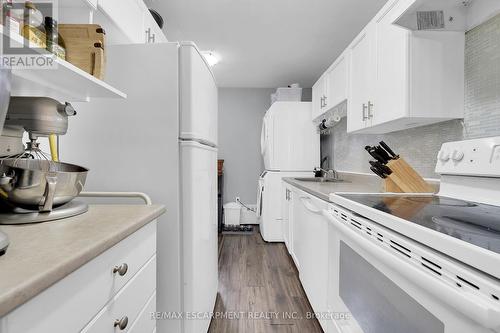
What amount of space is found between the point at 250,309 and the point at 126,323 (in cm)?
127

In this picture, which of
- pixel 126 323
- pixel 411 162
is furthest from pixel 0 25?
pixel 411 162

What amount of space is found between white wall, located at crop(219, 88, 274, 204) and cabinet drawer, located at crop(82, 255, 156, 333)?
327 centimetres

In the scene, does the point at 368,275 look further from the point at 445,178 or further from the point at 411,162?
the point at 411,162

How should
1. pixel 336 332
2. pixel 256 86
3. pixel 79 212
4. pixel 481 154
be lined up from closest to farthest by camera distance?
pixel 79 212 < pixel 481 154 < pixel 336 332 < pixel 256 86

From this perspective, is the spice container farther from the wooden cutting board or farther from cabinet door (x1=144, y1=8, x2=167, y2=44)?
cabinet door (x1=144, y1=8, x2=167, y2=44)

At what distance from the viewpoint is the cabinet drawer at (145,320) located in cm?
78

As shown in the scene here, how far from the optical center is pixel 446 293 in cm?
50

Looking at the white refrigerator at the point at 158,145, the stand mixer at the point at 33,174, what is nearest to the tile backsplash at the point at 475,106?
the white refrigerator at the point at 158,145

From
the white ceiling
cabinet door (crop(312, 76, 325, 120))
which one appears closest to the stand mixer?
the white ceiling

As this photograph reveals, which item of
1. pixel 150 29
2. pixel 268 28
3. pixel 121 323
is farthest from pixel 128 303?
pixel 268 28

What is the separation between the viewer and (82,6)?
1019mm

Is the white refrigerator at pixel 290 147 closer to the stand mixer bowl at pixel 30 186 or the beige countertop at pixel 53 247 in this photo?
the beige countertop at pixel 53 247

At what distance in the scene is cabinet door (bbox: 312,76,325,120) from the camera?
2702 millimetres

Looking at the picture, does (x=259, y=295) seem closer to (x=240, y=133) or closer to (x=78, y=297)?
(x=78, y=297)
